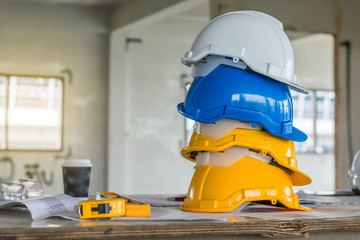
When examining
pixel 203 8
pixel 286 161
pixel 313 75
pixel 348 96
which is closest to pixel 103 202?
pixel 286 161

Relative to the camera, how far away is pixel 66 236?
2.44 feet

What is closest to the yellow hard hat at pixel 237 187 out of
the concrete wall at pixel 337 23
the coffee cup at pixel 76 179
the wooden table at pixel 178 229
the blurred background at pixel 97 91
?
the wooden table at pixel 178 229

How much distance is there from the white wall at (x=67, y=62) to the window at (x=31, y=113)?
0.10 meters

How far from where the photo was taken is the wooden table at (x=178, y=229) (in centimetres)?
74

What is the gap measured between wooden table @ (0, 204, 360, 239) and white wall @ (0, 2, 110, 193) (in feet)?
21.7

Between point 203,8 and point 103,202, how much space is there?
6577 millimetres

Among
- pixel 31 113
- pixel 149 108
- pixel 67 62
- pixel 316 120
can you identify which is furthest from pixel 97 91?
pixel 316 120

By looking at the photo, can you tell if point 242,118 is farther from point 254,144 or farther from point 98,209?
point 98,209

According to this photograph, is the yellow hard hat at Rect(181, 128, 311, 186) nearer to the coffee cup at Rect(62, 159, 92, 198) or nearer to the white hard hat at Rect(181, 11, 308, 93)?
the white hard hat at Rect(181, 11, 308, 93)

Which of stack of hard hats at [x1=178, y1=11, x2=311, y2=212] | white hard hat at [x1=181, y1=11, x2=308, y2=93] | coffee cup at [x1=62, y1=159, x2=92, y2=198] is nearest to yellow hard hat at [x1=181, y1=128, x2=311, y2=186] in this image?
stack of hard hats at [x1=178, y1=11, x2=311, y2=212]

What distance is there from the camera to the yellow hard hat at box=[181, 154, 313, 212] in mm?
1045

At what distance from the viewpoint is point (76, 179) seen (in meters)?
1.52

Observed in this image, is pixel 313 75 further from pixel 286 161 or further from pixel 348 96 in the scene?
pixel 286 161

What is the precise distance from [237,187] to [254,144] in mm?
85
